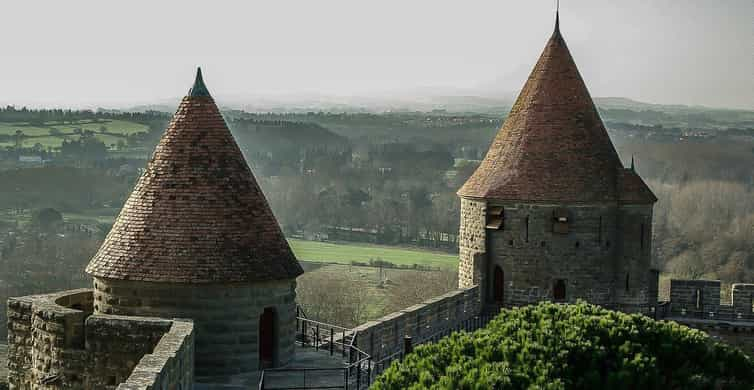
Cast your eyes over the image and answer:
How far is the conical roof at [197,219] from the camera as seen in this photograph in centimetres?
1902

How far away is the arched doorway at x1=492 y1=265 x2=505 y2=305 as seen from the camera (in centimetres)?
2866

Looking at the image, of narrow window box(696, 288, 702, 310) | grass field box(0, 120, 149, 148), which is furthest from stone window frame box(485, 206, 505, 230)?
grass field box(0, 120, 149, 148)

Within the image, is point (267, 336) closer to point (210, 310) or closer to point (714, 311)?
point (210, 310)

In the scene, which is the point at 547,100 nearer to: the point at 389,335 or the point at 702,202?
the point at 389,335

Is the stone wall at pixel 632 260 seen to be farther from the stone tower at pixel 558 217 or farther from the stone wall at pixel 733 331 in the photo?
the stone wall at pixel 733 331

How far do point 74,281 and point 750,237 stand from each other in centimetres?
3899

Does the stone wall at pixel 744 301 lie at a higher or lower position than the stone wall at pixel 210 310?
lower

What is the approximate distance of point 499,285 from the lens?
1134 inches

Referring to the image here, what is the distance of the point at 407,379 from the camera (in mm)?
16016

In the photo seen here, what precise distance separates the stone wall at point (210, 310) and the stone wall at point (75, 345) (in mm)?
930

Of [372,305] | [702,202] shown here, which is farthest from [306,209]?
[702,202]

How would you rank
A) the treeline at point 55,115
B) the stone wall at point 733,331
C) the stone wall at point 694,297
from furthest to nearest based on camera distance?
the treeline at point 55,115 → the stone wall at point 694,297 → the stone wall at point 733,331

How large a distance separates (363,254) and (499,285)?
5242cm

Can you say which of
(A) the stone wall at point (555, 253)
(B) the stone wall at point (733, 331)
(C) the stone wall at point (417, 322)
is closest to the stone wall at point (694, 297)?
(B) the stone wall at point (733, 331)
